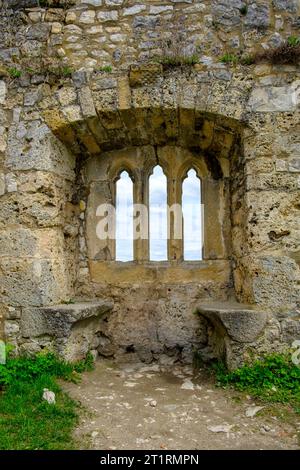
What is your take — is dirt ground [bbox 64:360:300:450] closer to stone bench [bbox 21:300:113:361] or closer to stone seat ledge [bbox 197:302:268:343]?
stone bench [bbox 21:300:113:361]

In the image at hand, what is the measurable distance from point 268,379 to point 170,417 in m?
1.10

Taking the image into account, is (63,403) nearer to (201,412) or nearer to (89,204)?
(201,412)

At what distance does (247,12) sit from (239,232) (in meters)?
2.46

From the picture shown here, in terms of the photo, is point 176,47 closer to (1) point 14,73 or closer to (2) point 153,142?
(2) point 153,142

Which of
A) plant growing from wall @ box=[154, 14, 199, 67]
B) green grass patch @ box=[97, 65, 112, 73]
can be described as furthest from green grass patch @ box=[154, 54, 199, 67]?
green grass patch @ box=[97, 65, 112, 73]

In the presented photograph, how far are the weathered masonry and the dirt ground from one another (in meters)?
0.53

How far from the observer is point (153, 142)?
5121 millimetres

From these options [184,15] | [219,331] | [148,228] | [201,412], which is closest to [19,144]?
[148,228]

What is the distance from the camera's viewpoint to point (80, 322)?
14.4 ft

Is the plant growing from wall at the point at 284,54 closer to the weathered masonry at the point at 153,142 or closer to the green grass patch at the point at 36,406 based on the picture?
the weathered masonry at the point at 153,142

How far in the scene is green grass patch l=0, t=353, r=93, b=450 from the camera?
9.27 ft

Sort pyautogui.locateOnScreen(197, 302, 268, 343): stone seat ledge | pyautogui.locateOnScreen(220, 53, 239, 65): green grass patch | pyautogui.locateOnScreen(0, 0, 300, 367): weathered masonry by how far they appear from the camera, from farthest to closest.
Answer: pyautogui.locateOnScreen(220, 53, 239, 65): green grass patch
pyautogui.locateOnScreen(0, 0, 300, 367): weathered masonry
pyautogui.locateOnScreen(197, 302, 268, 343): stone seat ledge

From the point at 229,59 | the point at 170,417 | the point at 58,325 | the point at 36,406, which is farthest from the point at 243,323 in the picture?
the point at 229,59
